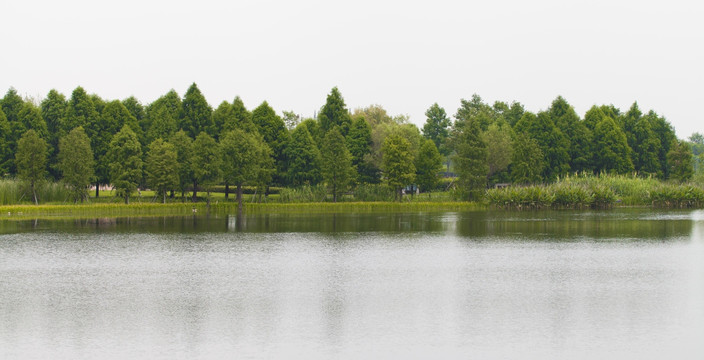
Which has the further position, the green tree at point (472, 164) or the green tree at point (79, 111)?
the green tree at point (79, 111)

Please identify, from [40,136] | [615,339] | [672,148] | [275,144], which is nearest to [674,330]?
[615,339]

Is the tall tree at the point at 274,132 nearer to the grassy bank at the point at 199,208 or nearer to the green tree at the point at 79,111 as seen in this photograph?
the grassy bank at the point at 199,208

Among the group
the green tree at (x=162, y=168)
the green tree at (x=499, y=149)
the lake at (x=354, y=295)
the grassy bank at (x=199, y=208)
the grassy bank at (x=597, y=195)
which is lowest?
the lake at (x=354, y=295)

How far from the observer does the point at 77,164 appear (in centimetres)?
7194

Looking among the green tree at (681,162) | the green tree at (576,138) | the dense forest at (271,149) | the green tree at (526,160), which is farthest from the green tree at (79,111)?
the green tree at (681,162)

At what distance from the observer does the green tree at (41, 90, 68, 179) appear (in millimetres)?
81750

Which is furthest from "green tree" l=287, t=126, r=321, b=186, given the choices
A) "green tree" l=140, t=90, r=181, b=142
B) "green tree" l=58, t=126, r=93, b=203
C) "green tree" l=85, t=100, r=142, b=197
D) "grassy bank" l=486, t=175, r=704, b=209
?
"green tree" l=58, t=126, r=93, b=203

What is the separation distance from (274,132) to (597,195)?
37.1 metres

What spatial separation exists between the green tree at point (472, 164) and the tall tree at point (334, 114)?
15878mm

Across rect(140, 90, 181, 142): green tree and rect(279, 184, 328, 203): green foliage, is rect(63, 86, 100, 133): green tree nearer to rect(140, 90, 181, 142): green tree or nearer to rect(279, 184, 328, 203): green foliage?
rect(140, 90, 181, 142): green tree

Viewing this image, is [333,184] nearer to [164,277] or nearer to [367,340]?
[164,277]

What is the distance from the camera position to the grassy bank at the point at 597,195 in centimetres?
7525

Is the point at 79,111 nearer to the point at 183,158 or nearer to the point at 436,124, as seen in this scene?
the point at 183,158

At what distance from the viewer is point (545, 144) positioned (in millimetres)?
92500
